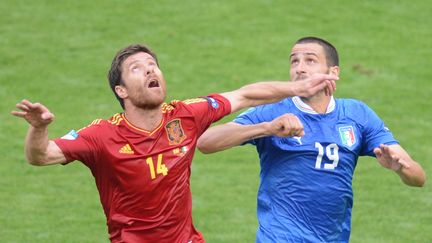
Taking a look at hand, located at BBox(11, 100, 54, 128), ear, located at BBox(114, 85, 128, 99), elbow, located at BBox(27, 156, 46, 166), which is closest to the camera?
hand, located at BBox(11, 100, 54, 128)

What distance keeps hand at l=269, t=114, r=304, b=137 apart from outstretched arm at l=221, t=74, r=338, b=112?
0.36 m

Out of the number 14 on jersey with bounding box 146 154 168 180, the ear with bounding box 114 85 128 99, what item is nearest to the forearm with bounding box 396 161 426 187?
the number 14 on jersey with bounding box 146 154 168 180

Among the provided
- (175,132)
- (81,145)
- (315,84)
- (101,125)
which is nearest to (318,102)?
(315,84)

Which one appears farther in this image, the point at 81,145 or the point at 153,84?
the point at 153,84

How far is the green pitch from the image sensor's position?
1215 centimetres

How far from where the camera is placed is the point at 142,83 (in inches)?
296

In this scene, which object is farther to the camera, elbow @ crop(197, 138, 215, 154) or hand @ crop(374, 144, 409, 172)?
elbow @ crop(197, 138, 215, 154)

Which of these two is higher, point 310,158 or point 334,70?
point 334,70

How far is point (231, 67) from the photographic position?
16891 millimetres

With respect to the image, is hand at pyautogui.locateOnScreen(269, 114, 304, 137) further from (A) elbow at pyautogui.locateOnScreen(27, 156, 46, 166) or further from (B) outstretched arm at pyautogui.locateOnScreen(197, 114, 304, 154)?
(A) elbow at pyautogui.locateOnScreen(27, 156, 46, 166)

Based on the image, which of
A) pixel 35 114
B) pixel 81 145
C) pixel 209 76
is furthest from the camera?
pixel 209 76

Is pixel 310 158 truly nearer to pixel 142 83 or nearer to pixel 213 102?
pixel 213 102

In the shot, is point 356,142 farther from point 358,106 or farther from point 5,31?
point 5,31

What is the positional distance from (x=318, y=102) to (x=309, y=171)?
61 centimetres
